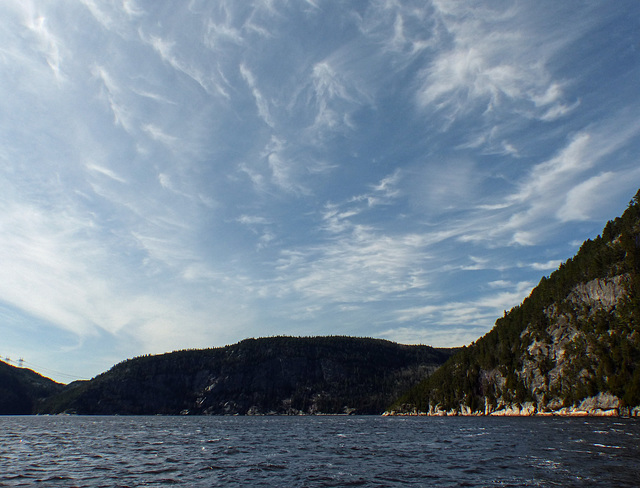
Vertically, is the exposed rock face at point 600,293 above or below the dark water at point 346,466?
above

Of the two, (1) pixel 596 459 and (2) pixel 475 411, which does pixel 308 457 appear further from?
(2) pixel 475 411

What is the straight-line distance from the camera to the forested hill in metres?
124

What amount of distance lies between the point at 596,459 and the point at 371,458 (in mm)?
20444

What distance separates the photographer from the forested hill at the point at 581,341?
12431 cm

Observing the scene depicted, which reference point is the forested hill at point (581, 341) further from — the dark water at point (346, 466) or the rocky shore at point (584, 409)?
the dark water at point (346, 466)

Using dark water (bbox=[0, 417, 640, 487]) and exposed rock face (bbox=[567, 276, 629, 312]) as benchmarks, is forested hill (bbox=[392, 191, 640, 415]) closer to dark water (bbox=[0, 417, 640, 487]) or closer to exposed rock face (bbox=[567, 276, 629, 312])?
exposed rock face (bbox=[567, 276, 629, 312])

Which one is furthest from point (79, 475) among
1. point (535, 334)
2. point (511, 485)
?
point (535, 334)

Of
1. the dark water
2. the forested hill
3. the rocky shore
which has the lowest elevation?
the dark water

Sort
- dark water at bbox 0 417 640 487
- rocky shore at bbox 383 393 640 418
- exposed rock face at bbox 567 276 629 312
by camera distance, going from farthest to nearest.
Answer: exposed rock face at bbox 567 276 629 312 < rocky shore at bbox 383 393 640 418 < dark water at bbox 0 417 640 487

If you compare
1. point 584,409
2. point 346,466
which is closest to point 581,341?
point 584,409

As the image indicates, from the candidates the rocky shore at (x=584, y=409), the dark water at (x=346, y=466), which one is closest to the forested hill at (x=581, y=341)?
the rocky shore at (x=584, y=409)

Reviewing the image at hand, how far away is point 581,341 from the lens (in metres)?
145

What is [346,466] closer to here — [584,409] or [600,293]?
[584,409]

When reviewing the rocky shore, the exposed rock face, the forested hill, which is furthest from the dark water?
the exposed rock face
